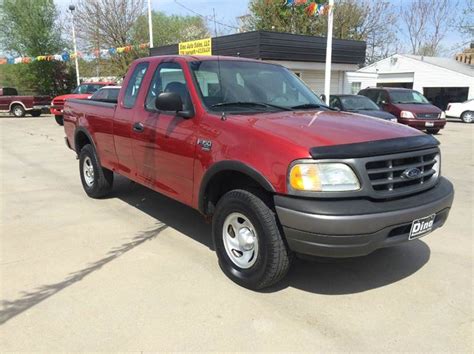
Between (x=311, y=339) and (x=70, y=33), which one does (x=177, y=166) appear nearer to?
(x=311, y=339)

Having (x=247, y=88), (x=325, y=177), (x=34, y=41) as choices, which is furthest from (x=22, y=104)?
(x=325, y=177)

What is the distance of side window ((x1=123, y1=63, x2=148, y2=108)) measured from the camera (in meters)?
4.97

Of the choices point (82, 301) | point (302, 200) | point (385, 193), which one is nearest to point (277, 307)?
point (302, 200)

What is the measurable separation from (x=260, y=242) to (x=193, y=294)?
2.33 feet

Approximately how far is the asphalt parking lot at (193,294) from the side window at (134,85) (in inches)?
57.8

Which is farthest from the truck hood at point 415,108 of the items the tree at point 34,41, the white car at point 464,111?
the tree at point 34,41

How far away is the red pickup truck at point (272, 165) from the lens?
3.01 meters

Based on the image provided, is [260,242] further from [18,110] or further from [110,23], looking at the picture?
[110,23]

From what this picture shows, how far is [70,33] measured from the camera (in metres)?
35.2

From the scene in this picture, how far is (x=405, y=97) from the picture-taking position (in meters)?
15.6

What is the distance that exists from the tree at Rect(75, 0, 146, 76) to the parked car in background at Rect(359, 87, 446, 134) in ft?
73.7

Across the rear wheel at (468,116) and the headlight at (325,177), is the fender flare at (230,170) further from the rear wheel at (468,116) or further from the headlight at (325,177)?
the rear wheel at (468,116)

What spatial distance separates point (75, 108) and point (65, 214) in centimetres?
Answer: 172

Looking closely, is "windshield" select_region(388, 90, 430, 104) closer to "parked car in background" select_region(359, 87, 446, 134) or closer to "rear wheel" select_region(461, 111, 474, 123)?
"parked car in background" select_region(359, 87, 446, 134)
